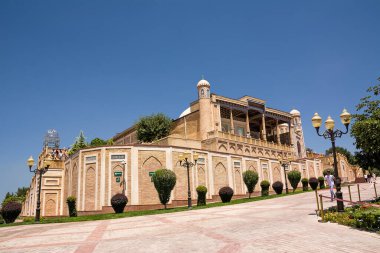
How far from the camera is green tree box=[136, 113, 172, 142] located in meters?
46.6

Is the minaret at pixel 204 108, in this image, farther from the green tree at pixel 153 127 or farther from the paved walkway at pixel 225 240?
the paved walkway at pixel 225 240

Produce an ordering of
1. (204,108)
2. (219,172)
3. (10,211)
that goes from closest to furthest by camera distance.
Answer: (10,211), (219,172), (204,108)

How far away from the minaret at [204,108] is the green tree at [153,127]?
742 centimetres

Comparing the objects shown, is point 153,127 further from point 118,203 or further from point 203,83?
point 118,203

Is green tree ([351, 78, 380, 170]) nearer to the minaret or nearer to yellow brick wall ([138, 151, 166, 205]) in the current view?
yellow brick wall ([138, 151, 166, 205])

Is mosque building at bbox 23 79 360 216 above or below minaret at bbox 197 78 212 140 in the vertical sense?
below

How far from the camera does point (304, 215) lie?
1271 centimetres

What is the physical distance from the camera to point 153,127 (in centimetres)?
4681

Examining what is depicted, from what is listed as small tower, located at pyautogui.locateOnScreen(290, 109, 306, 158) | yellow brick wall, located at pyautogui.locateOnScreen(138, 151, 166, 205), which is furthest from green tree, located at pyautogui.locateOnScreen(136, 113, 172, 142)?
small tower, located at pyautogui.locateOnScreen(290, 109, 306, 158)

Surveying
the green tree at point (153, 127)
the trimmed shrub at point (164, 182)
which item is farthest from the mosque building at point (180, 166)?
the trimmed shrub at point (164, 182)

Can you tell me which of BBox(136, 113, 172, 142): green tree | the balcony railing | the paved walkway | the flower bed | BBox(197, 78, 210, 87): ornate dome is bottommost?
the paved walkway

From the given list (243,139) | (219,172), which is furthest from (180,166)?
(243,139)

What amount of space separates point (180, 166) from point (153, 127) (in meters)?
19.4

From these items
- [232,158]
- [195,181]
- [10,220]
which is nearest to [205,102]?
[232,158]
